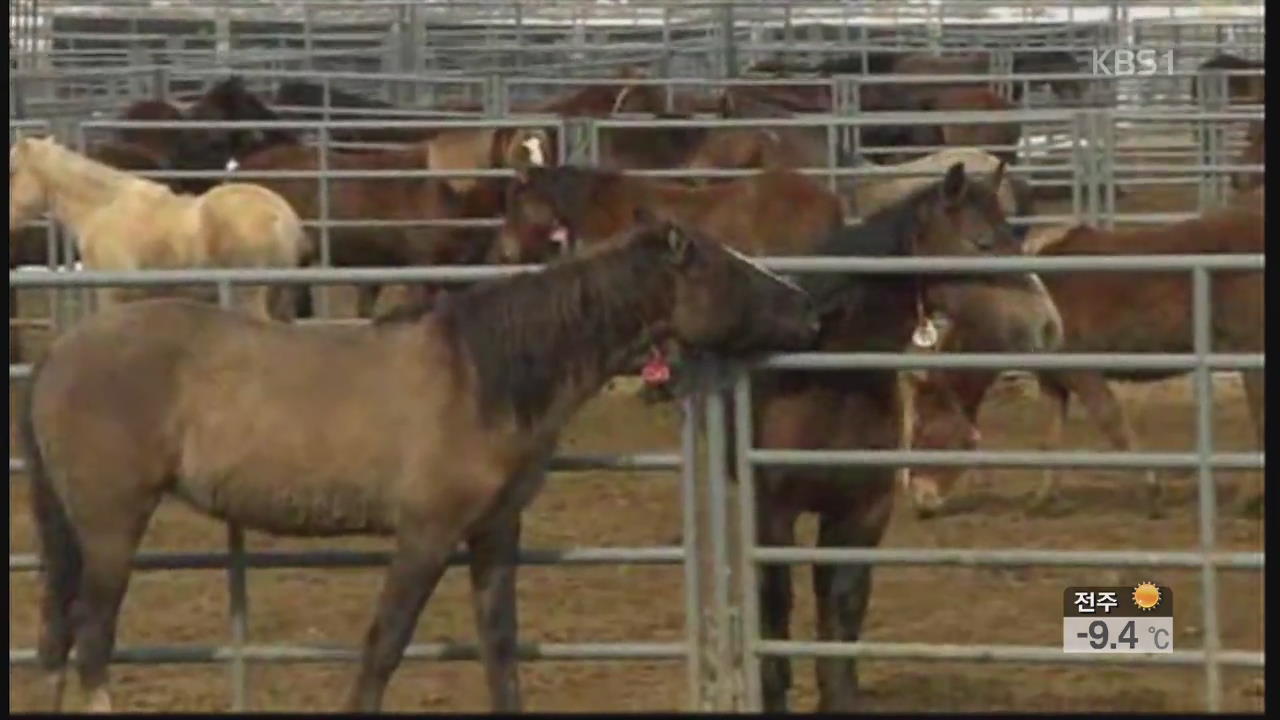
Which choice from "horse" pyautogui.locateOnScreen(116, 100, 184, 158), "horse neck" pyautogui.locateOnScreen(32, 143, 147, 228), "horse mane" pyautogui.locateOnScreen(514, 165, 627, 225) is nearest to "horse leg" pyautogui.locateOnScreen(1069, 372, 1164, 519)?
"horse mane" pyautogui.locateOnScreen(514, 165, 627, 225)

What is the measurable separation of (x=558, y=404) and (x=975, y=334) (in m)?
1.41

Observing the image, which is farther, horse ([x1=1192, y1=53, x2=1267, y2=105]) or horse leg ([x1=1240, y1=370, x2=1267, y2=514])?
horse ([x1=1192, y1=53, x2=1267, y2=105])

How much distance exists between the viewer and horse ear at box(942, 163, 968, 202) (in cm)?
666

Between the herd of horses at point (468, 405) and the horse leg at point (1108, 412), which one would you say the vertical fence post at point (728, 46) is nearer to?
the horse leg at point (1108, 412)

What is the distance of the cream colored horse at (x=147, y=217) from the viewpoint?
437 inches

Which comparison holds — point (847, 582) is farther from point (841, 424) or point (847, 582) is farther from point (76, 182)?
point (76, 182)

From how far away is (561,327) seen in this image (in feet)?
17.6

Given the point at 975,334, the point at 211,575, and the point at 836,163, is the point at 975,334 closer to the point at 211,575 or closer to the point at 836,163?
the point at 211,575

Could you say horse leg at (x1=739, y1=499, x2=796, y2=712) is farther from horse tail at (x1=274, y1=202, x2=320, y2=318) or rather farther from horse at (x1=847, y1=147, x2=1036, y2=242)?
horse at (x1=847, y1=147, x2=1036, y2=242)

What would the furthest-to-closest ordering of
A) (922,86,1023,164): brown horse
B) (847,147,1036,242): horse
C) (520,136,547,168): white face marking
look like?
(922,86,1023,164): brown horse, (520,136,547,168): white face marking, (847,147,1036,242): horse

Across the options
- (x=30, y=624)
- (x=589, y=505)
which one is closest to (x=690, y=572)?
(x=30, y=624)

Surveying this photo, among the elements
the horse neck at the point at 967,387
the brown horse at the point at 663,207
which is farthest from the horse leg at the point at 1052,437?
the brown horse at the point at 663,207

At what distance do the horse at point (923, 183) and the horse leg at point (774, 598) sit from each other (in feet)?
18.4

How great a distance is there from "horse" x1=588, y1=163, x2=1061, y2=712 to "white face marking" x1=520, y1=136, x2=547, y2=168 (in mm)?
6148
